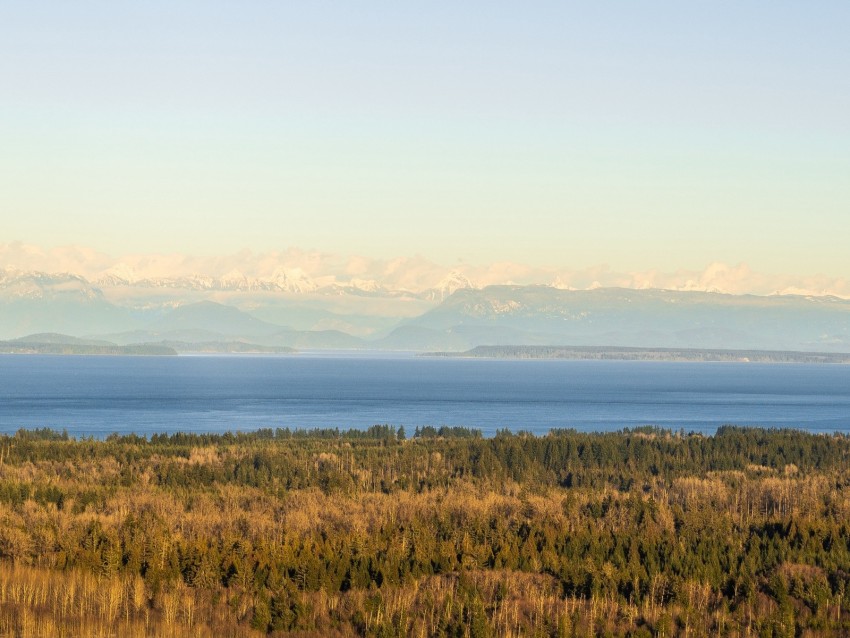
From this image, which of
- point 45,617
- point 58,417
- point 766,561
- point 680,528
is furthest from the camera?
point 58,417

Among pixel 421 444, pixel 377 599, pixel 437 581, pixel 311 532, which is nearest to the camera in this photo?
pixel 377 599

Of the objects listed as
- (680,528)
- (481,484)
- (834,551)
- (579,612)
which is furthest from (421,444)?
(579,612)

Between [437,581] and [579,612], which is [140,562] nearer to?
[437,581]

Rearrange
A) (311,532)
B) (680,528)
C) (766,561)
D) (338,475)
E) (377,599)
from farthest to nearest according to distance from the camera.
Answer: (338,475) < (680,528) < (311,532) < (766,561) < (377,599)

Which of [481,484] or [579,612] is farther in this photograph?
[481,484]

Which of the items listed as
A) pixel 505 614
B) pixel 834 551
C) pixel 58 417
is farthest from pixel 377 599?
pixel 58 417

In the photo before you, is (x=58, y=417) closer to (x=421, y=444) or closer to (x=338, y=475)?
(x=421, y=444)
